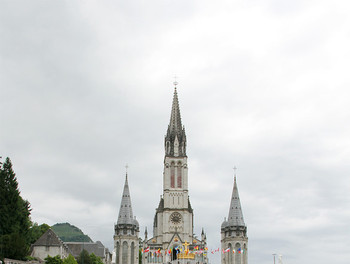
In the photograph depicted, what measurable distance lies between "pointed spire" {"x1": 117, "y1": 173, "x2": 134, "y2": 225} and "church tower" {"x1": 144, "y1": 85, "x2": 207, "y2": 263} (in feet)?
23.9

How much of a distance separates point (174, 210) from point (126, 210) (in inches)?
445

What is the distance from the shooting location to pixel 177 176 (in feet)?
373

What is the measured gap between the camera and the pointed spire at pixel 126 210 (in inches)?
4080

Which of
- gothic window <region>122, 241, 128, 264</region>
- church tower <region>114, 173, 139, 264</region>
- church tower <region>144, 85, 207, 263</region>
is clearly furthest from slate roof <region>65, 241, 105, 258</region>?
church tower <region>144, 85, 207, 263</region>

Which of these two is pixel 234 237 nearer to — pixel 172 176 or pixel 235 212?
pixel 235 212

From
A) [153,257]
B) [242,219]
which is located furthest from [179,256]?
[242,219]

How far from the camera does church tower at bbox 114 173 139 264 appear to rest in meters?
100

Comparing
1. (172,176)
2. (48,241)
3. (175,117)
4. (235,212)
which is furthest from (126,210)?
(48,241)

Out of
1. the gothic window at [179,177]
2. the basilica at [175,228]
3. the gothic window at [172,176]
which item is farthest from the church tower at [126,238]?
the gothic window at [179,177]

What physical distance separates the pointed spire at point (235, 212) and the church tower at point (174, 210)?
29.6ft

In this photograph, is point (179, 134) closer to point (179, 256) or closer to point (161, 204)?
point (161, 204)

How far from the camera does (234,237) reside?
330 ft

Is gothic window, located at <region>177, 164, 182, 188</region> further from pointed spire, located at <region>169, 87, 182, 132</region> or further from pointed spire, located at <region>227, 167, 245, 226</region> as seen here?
pointed spire, located at <region>227, 167, 245, 226</region>

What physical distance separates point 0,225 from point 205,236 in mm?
59955
